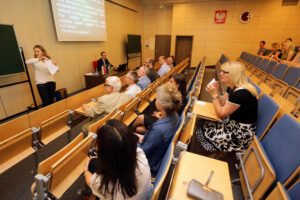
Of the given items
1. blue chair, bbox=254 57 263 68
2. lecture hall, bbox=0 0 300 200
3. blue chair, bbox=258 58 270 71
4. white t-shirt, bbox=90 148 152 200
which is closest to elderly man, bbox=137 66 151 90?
lecture hall, bbox=0 0 300 200

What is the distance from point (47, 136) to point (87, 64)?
432 centimetres

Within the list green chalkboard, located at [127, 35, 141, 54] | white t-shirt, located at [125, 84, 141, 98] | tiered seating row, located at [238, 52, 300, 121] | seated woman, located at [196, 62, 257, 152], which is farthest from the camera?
green chalkboard, located at [127, 35, 141, 54]

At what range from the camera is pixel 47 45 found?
4.18 metres

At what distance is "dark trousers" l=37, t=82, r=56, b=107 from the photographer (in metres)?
3.52

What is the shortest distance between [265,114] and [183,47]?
873 cm

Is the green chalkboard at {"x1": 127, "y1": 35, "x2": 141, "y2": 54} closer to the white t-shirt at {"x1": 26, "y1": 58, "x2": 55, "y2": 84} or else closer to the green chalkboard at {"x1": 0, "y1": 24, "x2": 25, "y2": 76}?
the white t-shirt at {"x1": 26, "y1": 58, "x2": 55, "y2": 84}

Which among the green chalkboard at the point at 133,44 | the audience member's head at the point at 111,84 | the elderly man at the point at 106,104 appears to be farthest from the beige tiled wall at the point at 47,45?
the audience member's head at the point at 111,84

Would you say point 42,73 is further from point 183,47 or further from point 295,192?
point 183,47

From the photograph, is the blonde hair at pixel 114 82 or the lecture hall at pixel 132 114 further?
the blonde hair at pixel 114 82

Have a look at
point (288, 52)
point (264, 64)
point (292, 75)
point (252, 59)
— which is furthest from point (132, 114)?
point (252, 59)

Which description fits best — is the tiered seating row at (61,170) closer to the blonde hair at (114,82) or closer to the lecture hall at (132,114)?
the lecture hall at (132,114)

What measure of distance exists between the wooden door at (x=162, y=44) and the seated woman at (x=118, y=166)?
987cm

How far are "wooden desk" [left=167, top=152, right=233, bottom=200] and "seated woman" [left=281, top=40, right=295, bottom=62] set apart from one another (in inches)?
233

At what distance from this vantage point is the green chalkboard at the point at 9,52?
3027 millimetres
